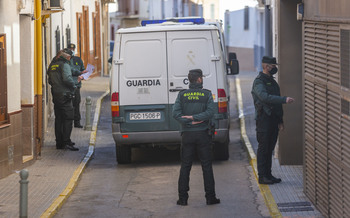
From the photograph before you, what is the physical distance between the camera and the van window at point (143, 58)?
50.3 feet

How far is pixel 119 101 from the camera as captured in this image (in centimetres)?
1542

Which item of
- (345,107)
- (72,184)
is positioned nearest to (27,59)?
(72,184)

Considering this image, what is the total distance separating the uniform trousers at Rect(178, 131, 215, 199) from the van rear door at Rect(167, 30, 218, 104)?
3334mm

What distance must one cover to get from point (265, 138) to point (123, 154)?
Result: 3.69 meters

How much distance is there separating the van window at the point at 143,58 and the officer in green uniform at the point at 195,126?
3367 millimetres

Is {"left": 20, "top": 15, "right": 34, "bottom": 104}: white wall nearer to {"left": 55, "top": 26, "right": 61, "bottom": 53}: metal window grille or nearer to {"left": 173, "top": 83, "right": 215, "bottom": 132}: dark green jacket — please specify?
{"left": 173, "top": 83, "right": 215, "bottom": 132}: dark green jacket

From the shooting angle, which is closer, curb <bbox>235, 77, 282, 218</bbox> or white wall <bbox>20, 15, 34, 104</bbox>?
curb <bbox>235, 77, 282, 218</bbox>

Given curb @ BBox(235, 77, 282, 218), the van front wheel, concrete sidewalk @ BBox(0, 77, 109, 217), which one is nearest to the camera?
curb @ BBox(235, 77, 282, 218)

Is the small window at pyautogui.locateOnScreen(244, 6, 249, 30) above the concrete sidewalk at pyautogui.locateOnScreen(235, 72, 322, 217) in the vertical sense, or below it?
above

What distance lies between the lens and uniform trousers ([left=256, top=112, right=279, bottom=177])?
43.4ft

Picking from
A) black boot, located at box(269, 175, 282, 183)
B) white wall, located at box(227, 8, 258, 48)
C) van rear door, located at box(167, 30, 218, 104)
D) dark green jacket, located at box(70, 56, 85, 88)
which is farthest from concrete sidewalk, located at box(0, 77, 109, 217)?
white wall, located at box(227, 8, 258, 48)

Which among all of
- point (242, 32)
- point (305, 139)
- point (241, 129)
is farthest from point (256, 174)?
point (242, 32)

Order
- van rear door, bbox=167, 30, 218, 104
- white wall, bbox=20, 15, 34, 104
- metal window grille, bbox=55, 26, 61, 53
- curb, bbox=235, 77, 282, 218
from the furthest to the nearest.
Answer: metal window grille, bbox=55, 26, 61, 53 < white wall, bbox=20, 15, 34, 104 < van rear door, bbox=167, 30, 218, 104 < curb, bbox=235, 77, 282, 218

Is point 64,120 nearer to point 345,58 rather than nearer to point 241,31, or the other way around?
point 345,58
